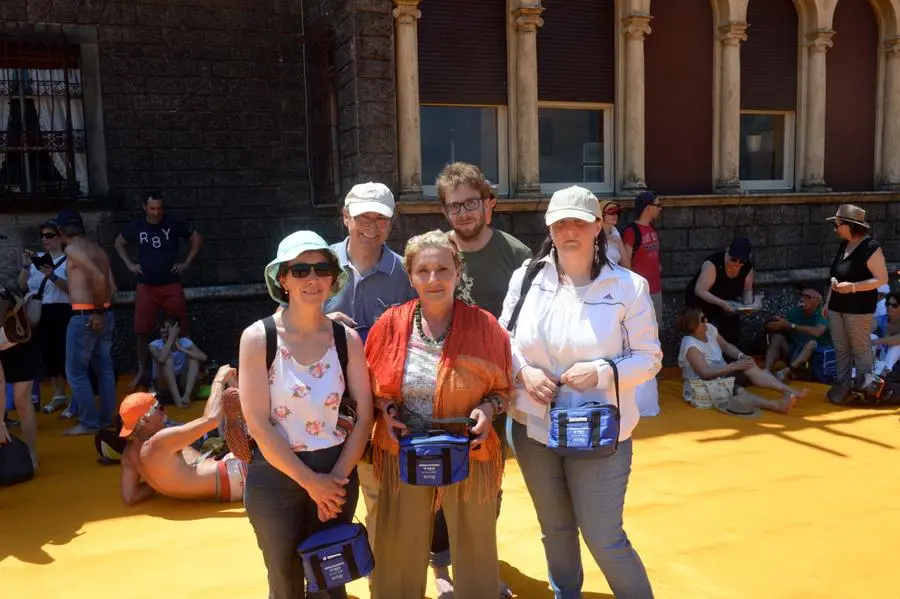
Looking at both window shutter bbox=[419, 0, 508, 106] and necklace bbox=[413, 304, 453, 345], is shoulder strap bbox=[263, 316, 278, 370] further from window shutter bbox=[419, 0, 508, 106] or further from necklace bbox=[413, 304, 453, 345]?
window shutter bbox=[419, 0, 508, 106]

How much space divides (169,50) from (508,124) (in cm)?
414

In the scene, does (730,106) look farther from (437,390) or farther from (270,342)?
(270,342)

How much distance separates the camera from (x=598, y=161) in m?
9.07

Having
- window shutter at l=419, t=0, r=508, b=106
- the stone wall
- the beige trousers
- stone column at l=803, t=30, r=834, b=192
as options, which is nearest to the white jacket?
the beige trousers

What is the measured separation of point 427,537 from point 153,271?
6089mm

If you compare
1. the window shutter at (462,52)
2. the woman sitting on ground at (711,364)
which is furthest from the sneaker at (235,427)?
the window shutter at (462,52)

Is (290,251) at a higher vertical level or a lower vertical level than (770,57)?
lower

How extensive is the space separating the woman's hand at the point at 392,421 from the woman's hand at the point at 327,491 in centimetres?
24

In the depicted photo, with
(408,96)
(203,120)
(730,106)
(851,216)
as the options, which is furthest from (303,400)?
(730,106)

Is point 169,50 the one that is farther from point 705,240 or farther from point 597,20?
point 705,240

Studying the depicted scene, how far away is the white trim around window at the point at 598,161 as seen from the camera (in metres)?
8.89

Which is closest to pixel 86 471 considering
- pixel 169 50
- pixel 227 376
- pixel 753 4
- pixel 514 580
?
pixel 227 376

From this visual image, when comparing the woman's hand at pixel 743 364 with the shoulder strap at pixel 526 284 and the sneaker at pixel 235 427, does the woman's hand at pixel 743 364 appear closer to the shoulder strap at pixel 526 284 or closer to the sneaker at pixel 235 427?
the shoulder strap at pixel 526 284

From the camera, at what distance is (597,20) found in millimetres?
8617
